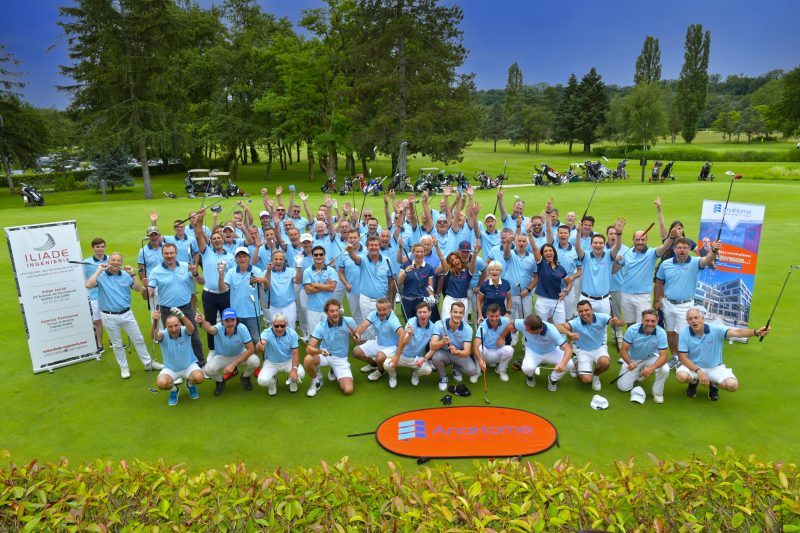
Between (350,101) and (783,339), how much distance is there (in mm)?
40394

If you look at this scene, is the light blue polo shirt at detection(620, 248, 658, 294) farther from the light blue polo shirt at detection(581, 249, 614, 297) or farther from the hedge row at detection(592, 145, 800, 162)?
the hedge row at detection(592, 145, 800, 162)

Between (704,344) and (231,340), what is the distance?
6788 millimetres

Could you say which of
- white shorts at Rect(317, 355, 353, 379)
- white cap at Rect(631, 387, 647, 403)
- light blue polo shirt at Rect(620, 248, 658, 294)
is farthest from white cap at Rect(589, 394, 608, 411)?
white shorts at Rect(317, 355, 353, 379)

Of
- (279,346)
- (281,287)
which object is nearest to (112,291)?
(281,287)

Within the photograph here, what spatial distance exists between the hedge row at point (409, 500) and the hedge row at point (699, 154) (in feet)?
187

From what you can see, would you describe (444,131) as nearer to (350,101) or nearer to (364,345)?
(350,101)

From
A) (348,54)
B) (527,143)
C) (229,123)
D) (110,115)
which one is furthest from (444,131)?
(527,143)

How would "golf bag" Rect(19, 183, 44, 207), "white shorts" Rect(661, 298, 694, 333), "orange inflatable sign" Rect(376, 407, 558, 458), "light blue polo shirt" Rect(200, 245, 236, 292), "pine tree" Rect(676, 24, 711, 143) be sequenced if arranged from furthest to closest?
1. "pine tree" Rect(676, 24, 711, 143)
2. "golf bag" Rect(19, 183, 44, 207)
3. "light blue polo shirt" Rect(200, 245, 236, 292)
4. "white shorts" Rect(661, 298, 694, 333)
5. "orange inflatable sign" Rect(376, 407, 558, 458)

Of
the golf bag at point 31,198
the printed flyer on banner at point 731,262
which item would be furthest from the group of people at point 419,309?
the golf bag at point 31,198

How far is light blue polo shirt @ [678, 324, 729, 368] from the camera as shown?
739 centimetres

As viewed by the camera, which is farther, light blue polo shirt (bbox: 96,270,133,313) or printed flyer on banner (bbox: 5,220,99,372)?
printed flyer on banner (bbox: 5,220,99,372)

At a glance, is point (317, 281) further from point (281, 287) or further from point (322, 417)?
point (322, 417)

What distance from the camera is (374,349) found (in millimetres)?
8422

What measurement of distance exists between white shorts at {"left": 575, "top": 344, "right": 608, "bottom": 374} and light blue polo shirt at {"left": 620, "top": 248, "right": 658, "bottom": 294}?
1.58 meters
